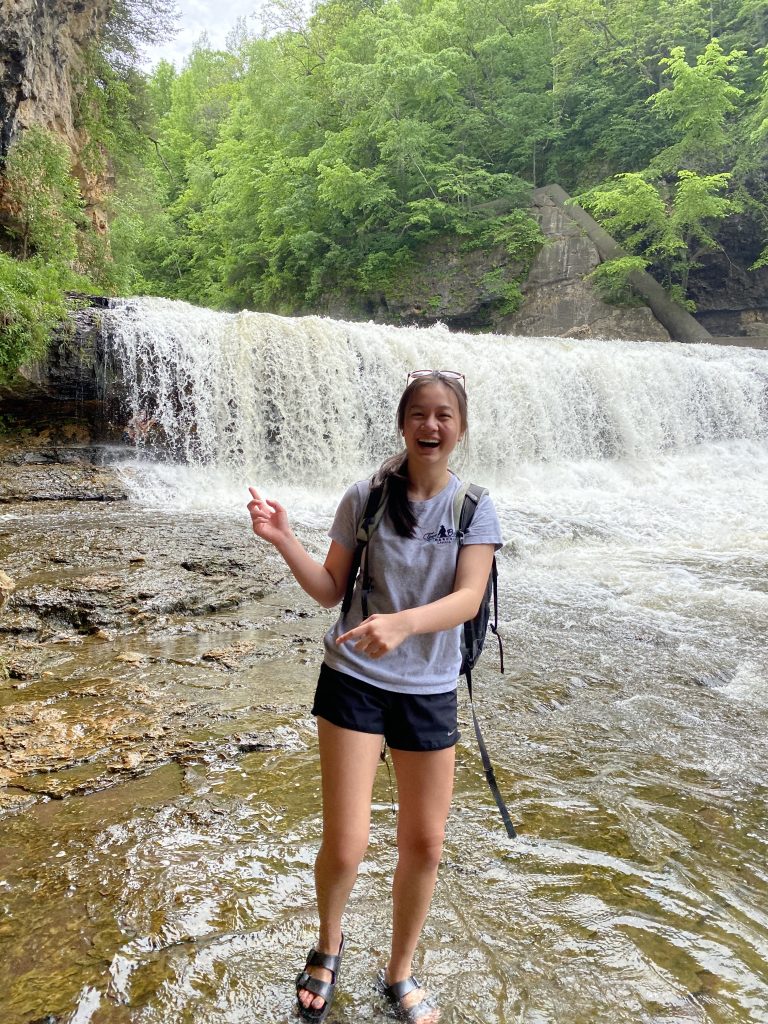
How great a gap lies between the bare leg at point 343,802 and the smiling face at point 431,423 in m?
0.66

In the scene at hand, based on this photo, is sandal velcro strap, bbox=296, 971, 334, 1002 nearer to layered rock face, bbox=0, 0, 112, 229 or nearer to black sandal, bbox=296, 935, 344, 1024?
black sandal, bbox=296, 935, 344, 1024

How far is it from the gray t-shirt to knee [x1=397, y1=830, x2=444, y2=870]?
336 mm

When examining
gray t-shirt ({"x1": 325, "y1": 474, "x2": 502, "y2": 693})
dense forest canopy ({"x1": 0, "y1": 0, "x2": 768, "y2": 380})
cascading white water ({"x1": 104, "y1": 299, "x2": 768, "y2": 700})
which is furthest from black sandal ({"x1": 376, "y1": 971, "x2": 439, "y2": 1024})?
dense forest canopy ({"x1": 0, "y1": 0, "x2": 768, "y2": 380})

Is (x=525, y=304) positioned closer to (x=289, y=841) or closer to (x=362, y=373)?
(x=362, y=373)

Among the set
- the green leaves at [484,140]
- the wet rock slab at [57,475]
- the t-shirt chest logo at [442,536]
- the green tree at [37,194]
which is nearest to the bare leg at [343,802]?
the t-shirt chest logo at [442,536]

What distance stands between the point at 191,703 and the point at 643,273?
61.9 feet

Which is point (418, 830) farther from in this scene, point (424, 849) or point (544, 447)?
point (544, 447)

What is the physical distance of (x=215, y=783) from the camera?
9.23ft

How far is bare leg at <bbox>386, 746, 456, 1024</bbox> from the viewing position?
158cm

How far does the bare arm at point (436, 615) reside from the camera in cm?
138

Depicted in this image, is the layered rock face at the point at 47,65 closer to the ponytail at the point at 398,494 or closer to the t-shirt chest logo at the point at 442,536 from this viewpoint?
the ponytail at the point at 398,494

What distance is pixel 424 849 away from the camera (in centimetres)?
159

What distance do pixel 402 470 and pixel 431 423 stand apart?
5.6 inches

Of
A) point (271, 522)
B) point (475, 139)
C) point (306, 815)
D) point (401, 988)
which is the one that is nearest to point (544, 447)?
point (306, 815)
